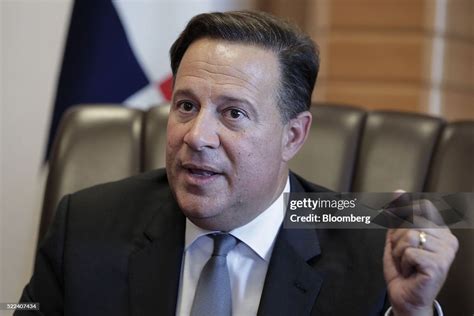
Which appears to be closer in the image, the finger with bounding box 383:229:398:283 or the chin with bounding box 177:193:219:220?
the finger with bounding box 383:229:398:283

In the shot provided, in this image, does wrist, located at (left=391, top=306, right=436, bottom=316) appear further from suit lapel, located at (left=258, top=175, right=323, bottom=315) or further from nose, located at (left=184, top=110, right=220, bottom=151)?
nose, located at (left=184, top=110, right=220, bottom=151)

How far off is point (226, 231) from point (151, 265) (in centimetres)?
18

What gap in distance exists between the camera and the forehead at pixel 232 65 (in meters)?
1.44

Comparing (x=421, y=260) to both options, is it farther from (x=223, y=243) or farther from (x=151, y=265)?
(x=151, y=265)

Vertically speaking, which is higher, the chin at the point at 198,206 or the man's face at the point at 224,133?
the man's face at the point at 224,133

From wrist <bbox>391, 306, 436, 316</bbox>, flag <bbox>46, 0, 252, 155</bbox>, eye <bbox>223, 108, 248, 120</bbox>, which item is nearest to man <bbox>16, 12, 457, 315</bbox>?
eye <bbox>223, 108, 248, 120</bbox>

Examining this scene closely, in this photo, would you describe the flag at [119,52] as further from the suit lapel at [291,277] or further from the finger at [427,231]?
the finger at [427,231]

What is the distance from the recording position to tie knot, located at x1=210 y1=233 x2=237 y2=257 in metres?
1.48

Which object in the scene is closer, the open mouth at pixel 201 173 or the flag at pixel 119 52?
the open mouth at pixel 201 173

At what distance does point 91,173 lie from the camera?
1854mm

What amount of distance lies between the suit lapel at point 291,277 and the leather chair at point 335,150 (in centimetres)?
32

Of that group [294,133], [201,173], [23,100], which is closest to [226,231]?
[201,173]

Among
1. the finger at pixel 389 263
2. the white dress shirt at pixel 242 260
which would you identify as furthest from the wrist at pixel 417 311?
the white dress shirt at pixel 242 260

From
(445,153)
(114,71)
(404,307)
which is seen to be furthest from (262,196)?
(114,71)
